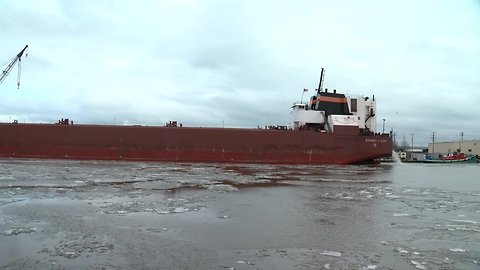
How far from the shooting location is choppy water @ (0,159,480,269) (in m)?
4.27

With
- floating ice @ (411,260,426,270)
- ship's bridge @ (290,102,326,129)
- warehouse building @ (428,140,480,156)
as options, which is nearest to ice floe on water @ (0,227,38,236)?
floating ice @ (411,260,426,270)

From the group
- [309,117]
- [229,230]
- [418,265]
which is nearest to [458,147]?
[309,117]

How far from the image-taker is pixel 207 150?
27188mm

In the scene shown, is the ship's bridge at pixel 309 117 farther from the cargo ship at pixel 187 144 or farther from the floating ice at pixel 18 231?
the floating ice at pixel 18 231

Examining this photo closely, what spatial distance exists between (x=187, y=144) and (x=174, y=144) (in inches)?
34.3

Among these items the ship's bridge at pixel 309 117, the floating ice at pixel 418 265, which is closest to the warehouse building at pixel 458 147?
the ship's bridge at pixel 309 117

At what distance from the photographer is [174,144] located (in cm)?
2708

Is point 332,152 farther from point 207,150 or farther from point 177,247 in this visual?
point 177,247

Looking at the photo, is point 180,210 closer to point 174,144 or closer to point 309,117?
point 174,144

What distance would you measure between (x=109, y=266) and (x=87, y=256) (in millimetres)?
442

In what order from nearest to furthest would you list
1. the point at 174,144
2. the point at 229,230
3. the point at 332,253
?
1. the point at 332,253
2. the point at 229,230
3. the point at 174,144

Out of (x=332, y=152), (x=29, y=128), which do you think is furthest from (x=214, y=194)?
(x=29, y=128)

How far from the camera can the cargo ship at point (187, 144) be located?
1051 inches

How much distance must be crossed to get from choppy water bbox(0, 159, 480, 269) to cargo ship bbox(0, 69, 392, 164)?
55.8 feet
